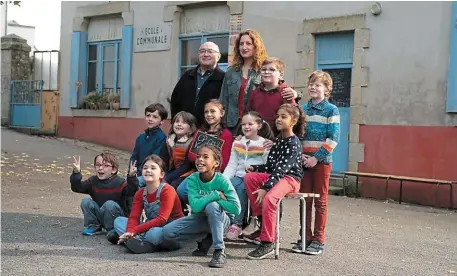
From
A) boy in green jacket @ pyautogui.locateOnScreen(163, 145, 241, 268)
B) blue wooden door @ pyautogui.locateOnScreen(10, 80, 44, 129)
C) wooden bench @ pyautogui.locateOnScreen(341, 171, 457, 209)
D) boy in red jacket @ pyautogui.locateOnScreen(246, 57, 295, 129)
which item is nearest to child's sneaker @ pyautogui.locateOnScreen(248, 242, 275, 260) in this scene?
boy in green jacket @ pyautogui.locateOnScreen(163, 145, 241, 268)

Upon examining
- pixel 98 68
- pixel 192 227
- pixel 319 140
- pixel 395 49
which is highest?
pixel 395 49

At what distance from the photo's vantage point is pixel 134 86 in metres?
14.4

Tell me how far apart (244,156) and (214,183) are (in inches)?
20.8

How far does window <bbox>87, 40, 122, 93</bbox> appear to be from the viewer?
1508cm

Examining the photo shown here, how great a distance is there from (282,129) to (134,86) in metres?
9.48

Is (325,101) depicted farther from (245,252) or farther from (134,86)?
(134,86)

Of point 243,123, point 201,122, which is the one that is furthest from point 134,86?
point 243,123

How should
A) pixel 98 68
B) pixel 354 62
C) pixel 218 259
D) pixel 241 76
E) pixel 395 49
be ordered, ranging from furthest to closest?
pixel 98 68 < pixel 354 62 < pixel 395 49 < pixel 241 76 < pixel 218 259

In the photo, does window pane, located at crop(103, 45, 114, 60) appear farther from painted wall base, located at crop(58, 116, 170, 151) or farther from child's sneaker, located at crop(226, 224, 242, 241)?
child's sneaker, located at crop(226, 224, 242, 241)

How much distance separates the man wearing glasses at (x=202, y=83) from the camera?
6203mm

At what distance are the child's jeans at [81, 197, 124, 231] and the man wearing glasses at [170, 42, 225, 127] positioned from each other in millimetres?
1129

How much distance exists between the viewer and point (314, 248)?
18.1ft

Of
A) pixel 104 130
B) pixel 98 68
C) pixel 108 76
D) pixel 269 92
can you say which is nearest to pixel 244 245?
pixel 269 92

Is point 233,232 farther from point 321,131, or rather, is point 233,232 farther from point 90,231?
point 90,231
